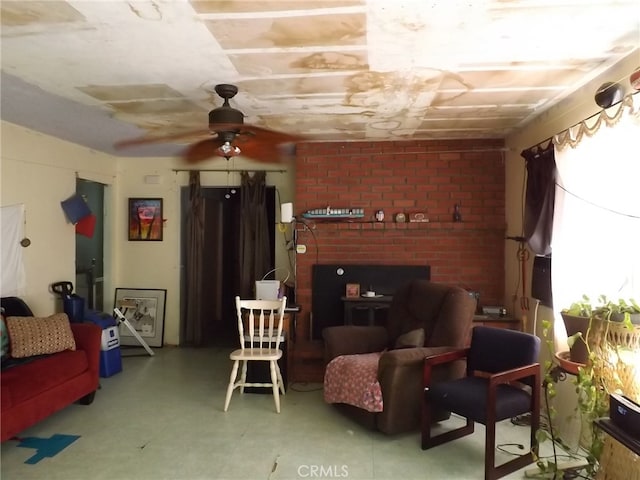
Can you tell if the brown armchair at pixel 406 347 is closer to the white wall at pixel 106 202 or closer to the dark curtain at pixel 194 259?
the white wall at pixel 106 202

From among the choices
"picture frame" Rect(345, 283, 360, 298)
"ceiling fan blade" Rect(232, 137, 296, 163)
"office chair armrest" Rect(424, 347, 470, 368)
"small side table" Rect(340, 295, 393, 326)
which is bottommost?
"office chair armrest" Rect(424, 347, 470, 368)

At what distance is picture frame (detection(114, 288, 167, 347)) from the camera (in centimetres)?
527

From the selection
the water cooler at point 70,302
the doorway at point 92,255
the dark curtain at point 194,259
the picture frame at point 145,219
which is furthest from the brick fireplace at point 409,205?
the doorway at point 92,255

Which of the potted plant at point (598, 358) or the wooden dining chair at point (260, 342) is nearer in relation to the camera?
the potted plant at point (598, 358)

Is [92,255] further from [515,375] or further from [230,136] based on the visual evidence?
[515,375]

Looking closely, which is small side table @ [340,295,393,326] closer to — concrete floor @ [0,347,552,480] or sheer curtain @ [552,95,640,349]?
concrete floor @ [0,347,552,480]

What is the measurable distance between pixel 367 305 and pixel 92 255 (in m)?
3.39

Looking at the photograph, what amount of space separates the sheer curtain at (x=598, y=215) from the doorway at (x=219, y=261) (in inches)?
123

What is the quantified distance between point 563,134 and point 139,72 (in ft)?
9.17

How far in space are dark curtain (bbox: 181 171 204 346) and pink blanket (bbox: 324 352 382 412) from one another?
2535 millimetres

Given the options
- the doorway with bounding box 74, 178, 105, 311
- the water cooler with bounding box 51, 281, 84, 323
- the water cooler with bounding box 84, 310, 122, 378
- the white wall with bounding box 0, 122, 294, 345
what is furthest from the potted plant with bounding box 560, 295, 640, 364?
the doorway with bounding box 74, 178, 105, 311

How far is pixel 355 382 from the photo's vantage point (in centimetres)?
300

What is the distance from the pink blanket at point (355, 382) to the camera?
289cm

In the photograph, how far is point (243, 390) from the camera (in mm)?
3719
